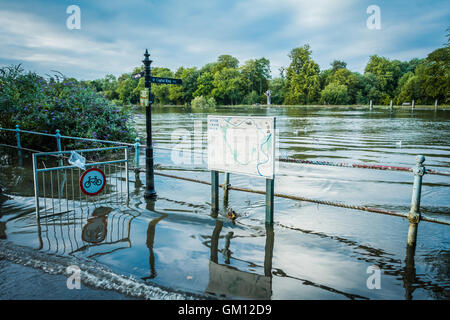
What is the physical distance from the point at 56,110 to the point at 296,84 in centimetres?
10273

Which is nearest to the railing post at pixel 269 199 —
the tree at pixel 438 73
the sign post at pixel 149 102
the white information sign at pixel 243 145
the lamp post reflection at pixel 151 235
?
the white information sign at pixel 243 145

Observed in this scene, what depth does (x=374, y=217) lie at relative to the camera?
6.09m

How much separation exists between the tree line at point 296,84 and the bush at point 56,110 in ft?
228

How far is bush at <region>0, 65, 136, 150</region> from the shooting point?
12.6 meters

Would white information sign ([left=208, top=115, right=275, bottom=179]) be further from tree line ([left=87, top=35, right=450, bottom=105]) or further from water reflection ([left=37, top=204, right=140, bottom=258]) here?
tree line ([left=87, top=35, right=450, bottom=105])

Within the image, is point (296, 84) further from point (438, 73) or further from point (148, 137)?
point (148, 137)

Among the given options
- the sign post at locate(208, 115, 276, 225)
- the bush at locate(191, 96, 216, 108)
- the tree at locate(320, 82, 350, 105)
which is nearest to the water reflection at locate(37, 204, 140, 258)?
the sign post at locate(208, 115, 276, 225)

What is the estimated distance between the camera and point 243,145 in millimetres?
5141

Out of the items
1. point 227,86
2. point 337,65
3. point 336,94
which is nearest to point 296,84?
point 336,94

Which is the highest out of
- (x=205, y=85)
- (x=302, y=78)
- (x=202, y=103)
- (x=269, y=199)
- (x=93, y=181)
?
(x=302, y=78)

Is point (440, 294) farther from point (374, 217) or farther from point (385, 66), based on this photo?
point (385, 66)

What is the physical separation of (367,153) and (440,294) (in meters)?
13.5

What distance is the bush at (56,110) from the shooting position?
41.4ft
